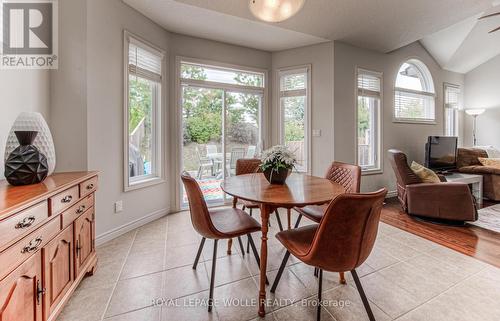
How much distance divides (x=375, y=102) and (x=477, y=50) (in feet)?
9.94

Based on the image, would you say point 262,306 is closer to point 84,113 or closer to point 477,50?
point 84,113

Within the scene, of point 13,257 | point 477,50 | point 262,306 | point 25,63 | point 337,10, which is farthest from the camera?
point 477,50

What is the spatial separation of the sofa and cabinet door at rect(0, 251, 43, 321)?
244 inches

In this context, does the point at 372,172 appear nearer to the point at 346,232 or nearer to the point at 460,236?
the point at 460,236

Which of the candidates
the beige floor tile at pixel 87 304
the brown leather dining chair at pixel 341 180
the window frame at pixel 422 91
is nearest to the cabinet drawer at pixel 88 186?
the beige floor tile at pixel 87 304

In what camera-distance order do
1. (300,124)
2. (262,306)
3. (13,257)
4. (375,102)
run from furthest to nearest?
(375,102)
(300,124)
(262,306)
(13,257)

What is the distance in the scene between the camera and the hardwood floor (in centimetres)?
232

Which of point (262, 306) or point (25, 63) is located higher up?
point (25, 63)

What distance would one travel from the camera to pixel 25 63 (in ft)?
6.38

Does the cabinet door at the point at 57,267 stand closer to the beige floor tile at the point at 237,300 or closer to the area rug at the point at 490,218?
the beige floor tile at the point at 237,300

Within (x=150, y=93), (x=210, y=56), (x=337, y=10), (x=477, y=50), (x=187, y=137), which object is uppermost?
(x=477, y=50)

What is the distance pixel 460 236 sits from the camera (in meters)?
2.72

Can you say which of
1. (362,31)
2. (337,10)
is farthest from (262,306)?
(362,31)

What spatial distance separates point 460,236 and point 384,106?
8.35 feet
